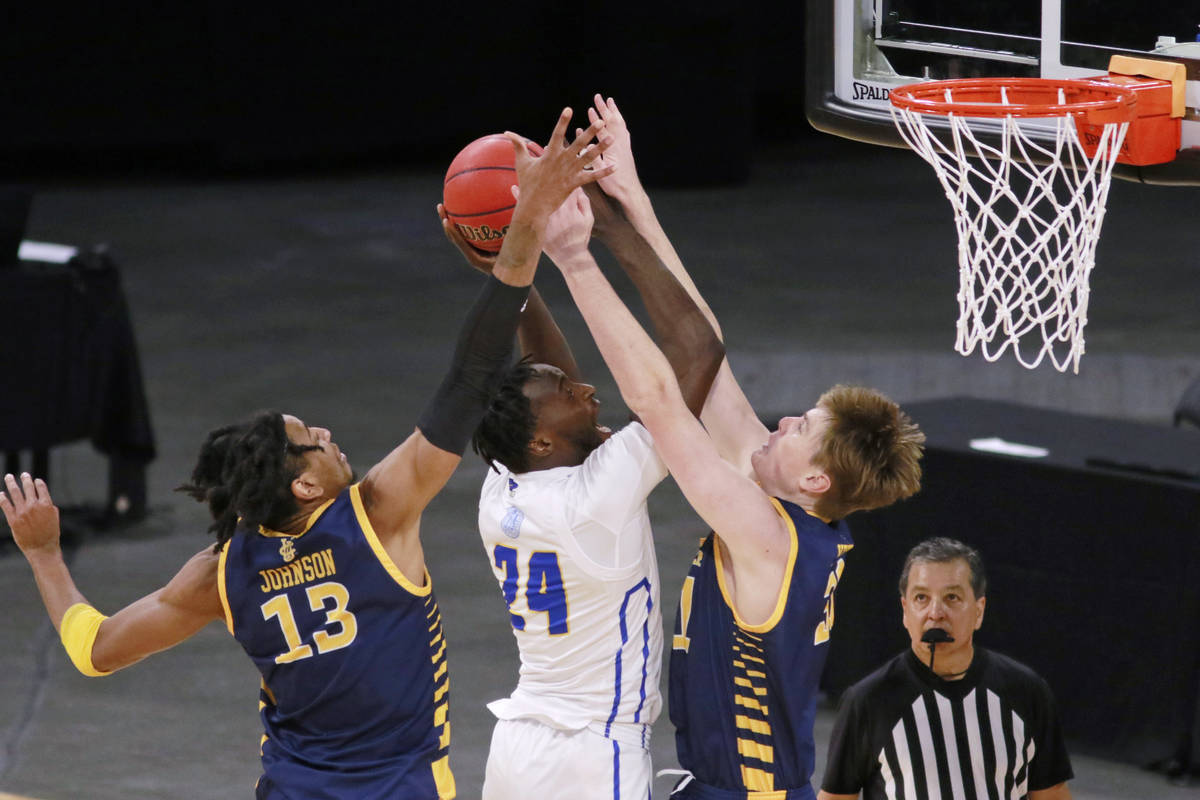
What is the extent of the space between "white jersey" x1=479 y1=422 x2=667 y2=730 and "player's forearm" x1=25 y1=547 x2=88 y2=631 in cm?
101

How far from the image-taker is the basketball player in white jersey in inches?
142

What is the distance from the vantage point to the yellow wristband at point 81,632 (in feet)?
12.2

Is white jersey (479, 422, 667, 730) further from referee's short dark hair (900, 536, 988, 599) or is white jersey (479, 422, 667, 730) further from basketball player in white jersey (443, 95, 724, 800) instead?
referee's short dark hair (900, 536, 988, 599)

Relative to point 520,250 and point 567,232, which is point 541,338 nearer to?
point 567,232

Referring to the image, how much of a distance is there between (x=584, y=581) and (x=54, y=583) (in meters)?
1.28

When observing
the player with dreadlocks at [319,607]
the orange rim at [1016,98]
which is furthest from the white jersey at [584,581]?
the orange rim at [1016,98]

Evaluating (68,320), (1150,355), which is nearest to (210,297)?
(68,320)

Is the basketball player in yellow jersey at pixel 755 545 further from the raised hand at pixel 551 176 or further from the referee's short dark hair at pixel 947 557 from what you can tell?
the referee's short dark hair at pixel 947 557

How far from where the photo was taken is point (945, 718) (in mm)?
4617

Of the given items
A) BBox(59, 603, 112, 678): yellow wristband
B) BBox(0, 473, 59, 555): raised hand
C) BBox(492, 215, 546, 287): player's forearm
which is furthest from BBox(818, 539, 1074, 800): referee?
BBox(0, 473, 59, 555): raised hand

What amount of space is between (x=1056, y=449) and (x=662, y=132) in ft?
42.4

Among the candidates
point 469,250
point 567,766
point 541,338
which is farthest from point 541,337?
point 567,766

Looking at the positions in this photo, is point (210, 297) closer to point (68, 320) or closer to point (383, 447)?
point (383, 447)

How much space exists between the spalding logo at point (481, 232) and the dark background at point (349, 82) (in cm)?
1455
